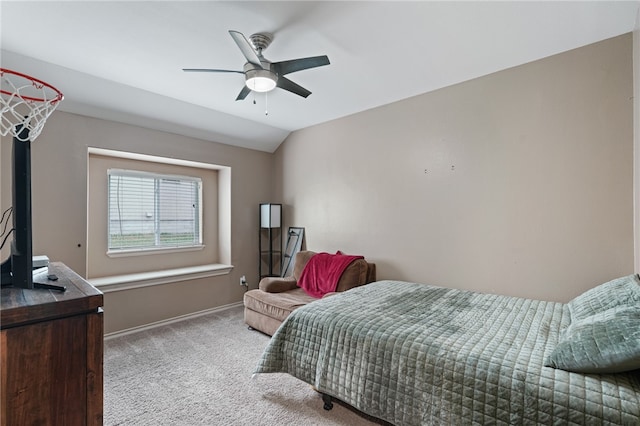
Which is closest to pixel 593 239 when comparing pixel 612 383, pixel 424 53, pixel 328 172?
pixel 612 383

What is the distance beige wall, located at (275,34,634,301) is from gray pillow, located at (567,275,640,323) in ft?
1.74

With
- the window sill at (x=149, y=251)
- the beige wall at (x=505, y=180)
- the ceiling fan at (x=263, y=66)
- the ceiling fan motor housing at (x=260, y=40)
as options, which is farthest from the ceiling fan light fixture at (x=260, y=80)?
the window sill at (x=149, y=251)

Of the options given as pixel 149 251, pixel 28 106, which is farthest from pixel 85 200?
pixel 28 106

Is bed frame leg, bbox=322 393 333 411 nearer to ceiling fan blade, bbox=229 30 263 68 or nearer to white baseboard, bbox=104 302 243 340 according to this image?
ceiling fan blade, bbox=229 30 263 68

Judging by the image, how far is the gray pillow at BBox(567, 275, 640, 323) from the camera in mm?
1623

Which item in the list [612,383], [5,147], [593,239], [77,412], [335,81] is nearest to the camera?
[77,412]

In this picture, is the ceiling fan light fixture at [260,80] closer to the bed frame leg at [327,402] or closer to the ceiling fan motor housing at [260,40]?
the ceiling fan motor housing at [260,40]

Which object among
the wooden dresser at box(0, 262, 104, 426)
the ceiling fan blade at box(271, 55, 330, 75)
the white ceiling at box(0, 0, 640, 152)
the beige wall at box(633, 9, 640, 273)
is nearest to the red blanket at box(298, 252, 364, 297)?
the white ceiling at box(0, 0, 640, 152)

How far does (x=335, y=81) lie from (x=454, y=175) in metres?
1.56

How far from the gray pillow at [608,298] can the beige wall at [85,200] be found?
3.96 m

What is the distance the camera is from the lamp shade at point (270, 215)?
4.61 m

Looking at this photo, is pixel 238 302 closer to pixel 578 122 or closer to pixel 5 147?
pixel 5 147

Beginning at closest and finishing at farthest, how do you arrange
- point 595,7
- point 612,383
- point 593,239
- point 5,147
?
point 612,383 < point 595,7 < point 593,239 < point 5,147

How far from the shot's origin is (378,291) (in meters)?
2.74
